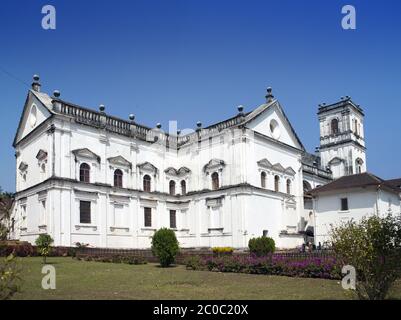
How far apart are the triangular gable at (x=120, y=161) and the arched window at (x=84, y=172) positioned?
200 centimetres

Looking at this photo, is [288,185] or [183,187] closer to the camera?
[183,187]

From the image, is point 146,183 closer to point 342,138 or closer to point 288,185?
point 288,185

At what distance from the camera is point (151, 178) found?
35.9 m

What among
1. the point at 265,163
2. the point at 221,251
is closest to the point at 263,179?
the point at 265,163

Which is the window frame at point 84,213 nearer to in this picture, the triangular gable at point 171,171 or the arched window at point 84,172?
the arched window at point 84,172

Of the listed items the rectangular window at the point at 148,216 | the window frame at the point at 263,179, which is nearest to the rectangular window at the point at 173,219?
the rectangular window at the point at 148,216

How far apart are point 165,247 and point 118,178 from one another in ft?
44.0

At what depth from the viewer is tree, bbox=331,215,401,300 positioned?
956cm

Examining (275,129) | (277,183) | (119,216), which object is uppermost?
(275,129)

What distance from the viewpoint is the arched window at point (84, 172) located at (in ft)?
100

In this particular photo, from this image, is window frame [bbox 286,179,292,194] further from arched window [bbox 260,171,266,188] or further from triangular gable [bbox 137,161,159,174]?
triangular gable [bbox 137,161,159,174]

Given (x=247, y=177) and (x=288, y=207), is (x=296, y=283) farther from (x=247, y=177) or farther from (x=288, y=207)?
(x=288, y=207)

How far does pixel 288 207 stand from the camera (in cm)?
3797
